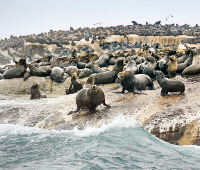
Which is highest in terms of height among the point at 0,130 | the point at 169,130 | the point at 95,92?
the point at 95,92

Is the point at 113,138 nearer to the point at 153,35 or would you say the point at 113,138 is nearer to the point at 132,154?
the point at 132,154

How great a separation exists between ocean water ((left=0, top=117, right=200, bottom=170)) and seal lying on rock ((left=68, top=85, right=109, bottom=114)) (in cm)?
85

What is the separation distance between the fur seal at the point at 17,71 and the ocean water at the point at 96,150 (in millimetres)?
6273

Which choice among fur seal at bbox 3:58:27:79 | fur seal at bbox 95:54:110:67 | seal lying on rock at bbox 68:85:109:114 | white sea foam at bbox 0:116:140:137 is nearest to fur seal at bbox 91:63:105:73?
fur seal at bbox 95:54:110:67

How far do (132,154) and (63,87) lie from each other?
757 centimetres

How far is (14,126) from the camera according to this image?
6.22 metres

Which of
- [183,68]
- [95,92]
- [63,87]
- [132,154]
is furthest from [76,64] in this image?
[132,154]

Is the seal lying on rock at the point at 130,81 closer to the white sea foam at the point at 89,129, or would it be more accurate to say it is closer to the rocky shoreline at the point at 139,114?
the rocky shoreline at the point at 139,114

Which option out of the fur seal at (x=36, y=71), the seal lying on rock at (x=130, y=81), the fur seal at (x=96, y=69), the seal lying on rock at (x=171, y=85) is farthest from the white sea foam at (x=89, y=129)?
the fur seal at (x=96, y=69)

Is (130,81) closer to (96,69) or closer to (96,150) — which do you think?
(96,150)

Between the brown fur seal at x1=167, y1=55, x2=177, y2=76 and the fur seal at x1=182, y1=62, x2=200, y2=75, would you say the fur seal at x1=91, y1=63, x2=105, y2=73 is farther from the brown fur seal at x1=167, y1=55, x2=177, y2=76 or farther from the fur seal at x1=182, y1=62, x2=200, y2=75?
the fur seal at x1=182, y1=62, x2=200, y2=75

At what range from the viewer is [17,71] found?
11578 mm

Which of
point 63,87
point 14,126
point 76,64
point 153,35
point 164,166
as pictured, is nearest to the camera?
point 164,166

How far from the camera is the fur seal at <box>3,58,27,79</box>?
11.5 meters
